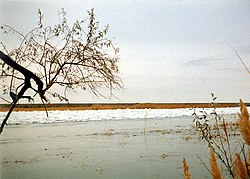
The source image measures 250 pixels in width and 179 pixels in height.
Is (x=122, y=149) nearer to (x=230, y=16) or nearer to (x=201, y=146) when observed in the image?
(x=201, y=146)

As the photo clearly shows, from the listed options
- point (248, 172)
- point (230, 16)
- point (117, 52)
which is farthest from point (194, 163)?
point (248, 172)

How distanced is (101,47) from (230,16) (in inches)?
41.1

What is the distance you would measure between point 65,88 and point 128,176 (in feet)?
4.92

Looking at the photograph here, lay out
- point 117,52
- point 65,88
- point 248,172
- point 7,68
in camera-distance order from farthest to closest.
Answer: point 117,52 < point 65,88 < point 7,68 < point 248,172

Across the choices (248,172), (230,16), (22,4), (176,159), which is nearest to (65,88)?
(22,4)

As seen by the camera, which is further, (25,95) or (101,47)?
(101,47)

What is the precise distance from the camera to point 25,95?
1576 mm

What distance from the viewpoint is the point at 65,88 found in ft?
5.55

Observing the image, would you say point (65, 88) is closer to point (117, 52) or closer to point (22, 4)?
point (117, 52)

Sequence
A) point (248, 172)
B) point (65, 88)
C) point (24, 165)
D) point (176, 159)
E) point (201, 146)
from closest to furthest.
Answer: point (248, 172) → point (65, 88) → point (24, 165) → point (176, 159) → point (201, 146)

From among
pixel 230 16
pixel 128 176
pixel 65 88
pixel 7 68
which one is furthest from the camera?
pixel 128 176

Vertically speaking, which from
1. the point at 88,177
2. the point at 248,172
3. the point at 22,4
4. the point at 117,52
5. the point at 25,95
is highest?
the point at 22,4

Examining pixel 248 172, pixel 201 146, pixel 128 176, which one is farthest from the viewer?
pixel 201 146

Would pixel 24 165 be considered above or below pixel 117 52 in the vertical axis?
below
